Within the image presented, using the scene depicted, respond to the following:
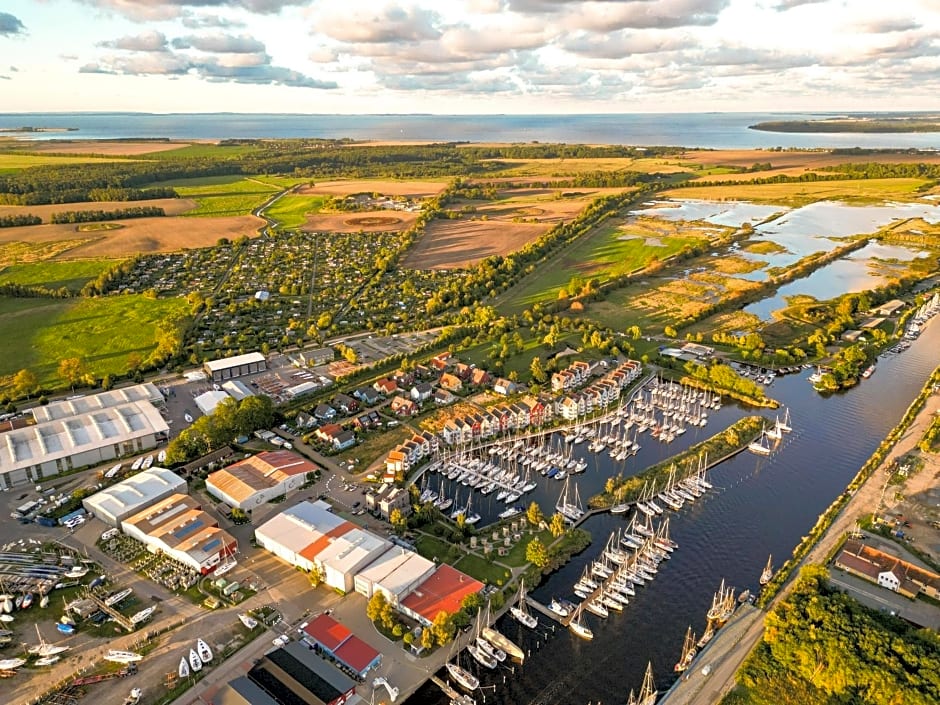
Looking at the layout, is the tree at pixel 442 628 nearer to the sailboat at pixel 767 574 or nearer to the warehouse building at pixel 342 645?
the warehouse building at pixel 342 645

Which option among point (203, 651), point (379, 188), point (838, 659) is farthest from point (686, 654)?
point (379, 188)

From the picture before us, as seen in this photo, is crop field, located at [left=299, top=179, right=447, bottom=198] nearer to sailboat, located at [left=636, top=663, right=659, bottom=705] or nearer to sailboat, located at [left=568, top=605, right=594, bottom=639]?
sailboat, located at [left=568, top=605, right=594, bottom=639]

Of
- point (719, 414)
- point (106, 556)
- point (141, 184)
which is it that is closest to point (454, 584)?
point (106, 556)

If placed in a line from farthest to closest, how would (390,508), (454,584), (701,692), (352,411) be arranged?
(352,411) < (390,508) < (454,584) < (701,692)

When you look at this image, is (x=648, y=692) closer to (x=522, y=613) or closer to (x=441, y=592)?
(x=522, y=613)

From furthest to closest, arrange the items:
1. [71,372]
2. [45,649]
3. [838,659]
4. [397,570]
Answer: [71,372] → [397,570] → [45,649] → [838,659]

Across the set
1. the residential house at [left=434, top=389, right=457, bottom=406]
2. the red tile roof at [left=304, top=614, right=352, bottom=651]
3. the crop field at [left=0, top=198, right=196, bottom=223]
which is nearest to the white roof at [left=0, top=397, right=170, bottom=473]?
the residential house at [left=434, top=389, right=457, bottom=406]

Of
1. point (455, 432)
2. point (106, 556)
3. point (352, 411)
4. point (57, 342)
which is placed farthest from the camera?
point (57, 342)

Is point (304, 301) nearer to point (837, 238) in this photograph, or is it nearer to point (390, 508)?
point (390, 508)
